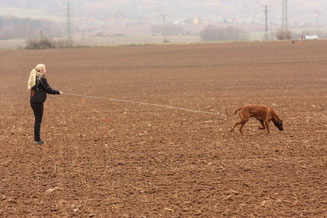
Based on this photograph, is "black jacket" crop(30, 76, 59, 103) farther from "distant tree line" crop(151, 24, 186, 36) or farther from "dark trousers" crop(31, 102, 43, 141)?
"distant tree line" crop(151, 24, 186, 36)

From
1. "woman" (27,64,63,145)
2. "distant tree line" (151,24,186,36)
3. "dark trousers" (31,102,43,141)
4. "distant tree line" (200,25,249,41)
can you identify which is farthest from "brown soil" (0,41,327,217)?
"distant tree line" (151,24,186,36)

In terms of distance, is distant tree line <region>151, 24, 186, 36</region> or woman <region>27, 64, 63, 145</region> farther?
distant tree line <region>151, 24, 186, 36</region>

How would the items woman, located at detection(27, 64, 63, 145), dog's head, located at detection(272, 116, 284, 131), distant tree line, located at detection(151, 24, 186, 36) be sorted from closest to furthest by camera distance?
woman, located at detection(27, 64, 63, 145) < dog's head, located at detection(272, 116, 284, 131) < distant tree line, located at detection(151, 24, 186, 36)

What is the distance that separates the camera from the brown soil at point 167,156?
846cm

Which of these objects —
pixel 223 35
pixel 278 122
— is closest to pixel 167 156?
pixel 278 122

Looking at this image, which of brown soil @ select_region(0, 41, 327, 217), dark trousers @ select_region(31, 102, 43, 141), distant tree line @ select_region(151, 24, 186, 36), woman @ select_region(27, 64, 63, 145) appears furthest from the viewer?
distant tree line @ select_region(151, 24, 186, 36)

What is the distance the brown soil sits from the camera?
8.46 m

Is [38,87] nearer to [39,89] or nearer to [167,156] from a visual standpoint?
[39,89]

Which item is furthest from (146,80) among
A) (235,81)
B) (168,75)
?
(235,81)

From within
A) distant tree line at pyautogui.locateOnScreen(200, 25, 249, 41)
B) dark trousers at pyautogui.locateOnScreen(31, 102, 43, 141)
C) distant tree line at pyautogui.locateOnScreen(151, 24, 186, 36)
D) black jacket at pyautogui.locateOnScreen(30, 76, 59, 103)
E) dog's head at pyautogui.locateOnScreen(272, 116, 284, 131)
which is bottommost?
dog's head at pyautogui.locateOnScreen(272, 116, 284, 131)

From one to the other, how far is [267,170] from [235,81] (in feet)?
62.1

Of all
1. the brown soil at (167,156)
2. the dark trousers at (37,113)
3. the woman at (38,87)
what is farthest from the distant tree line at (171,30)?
the woman at (38,87)

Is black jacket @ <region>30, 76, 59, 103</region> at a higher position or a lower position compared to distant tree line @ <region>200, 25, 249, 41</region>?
lower

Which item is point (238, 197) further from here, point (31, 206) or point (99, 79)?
point (99, 79)
